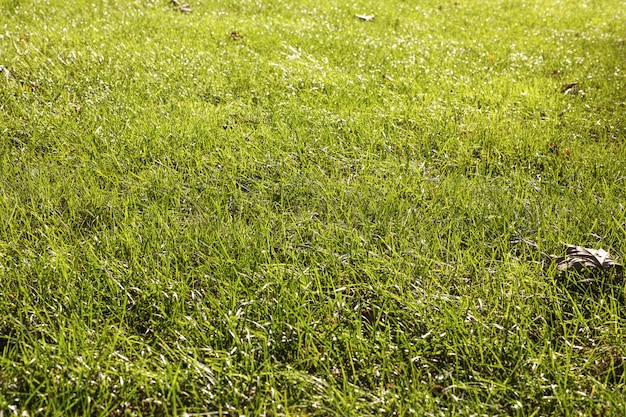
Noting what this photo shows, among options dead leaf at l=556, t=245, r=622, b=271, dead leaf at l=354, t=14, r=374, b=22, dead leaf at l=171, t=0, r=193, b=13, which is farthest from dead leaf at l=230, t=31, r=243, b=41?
dead leaf at l=556, t=245, r=622, b=271

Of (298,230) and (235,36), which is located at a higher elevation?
(235,36)

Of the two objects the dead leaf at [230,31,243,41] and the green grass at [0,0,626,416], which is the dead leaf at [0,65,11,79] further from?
the dead leaf at [230,31,243,41]

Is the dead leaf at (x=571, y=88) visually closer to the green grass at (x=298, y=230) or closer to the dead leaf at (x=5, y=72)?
the green grass at (x=298, y=230)

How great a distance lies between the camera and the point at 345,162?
3764 mm

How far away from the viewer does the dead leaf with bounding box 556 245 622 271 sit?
2.68m

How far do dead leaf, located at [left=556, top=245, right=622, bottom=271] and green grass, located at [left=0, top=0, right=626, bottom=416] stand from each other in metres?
0.10

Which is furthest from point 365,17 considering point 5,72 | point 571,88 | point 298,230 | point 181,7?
point 298,230

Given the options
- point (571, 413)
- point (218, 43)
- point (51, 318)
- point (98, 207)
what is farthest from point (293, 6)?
point (571, 413)

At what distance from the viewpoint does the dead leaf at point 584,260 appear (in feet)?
8.78

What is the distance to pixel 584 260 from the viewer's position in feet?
8.87

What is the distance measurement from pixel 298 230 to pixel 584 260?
1.41 metres

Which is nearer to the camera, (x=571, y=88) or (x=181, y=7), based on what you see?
(x=571, y=88)

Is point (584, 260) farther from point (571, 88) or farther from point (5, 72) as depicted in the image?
point (5, 72)

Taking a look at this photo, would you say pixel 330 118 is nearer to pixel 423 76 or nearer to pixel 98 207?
pixel 423 76
